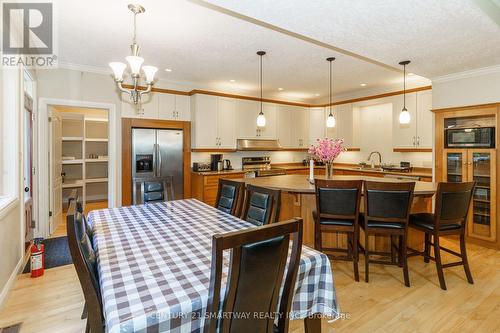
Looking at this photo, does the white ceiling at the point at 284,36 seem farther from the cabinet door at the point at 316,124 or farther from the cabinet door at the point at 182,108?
the cabinet door at the point at 316,124

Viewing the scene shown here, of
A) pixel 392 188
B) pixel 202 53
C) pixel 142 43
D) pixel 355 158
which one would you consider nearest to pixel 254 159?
pixel 355 158

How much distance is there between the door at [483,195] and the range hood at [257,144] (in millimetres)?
3448

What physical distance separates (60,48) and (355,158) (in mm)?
5780

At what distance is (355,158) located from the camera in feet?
20.6

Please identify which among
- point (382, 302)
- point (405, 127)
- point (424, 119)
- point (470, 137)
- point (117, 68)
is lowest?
point (382, 302)

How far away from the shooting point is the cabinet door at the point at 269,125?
19.6 feet

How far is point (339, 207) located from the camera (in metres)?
2.69

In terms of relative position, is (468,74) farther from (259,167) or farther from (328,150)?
(259,167)

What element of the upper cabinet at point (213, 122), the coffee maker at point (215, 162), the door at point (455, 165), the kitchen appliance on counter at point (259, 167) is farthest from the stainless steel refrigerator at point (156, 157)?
the door at point (455, 165)

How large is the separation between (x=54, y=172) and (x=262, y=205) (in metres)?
3.68

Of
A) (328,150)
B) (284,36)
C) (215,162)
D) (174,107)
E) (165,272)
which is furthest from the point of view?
(215,162)

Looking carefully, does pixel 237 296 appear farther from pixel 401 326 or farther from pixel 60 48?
pixel 60 48

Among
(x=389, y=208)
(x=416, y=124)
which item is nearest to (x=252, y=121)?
(x=416, y=124)

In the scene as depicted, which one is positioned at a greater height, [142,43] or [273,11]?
[142,43]
